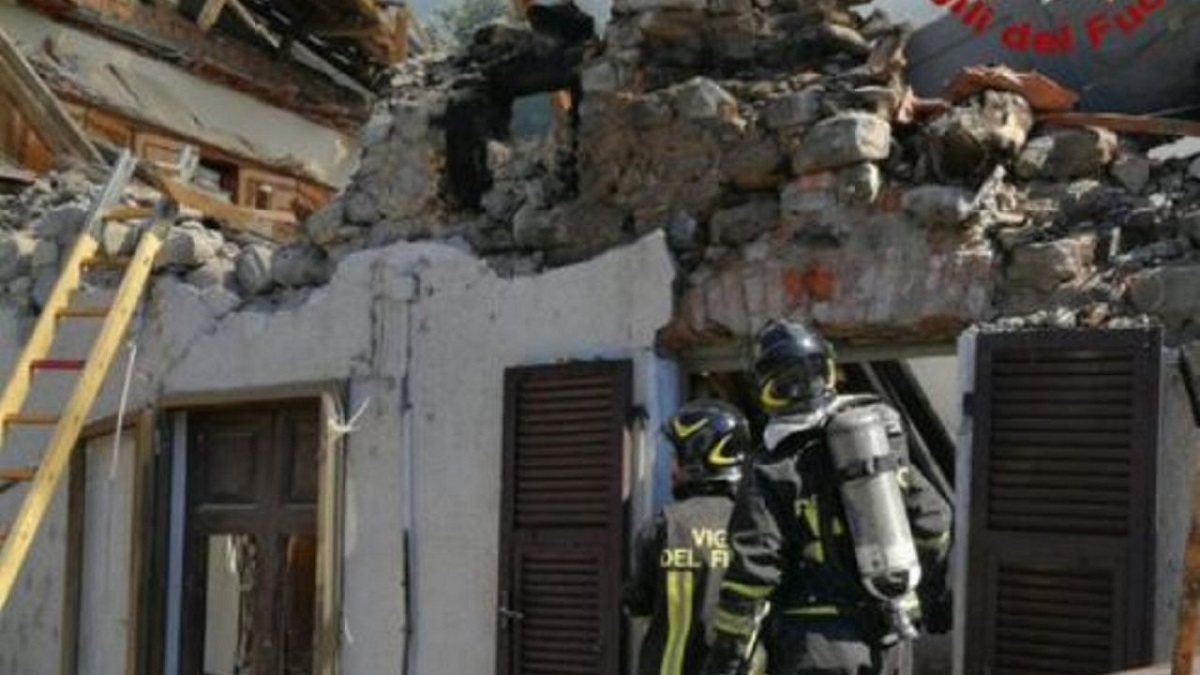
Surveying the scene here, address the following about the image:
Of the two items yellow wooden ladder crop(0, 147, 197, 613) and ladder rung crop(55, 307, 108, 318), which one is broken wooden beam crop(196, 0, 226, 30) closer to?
yellow wooden ladder crop(0, 147, 197, 613)

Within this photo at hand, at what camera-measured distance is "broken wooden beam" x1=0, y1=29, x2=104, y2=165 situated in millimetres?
10391

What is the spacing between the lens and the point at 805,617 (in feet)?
15.8

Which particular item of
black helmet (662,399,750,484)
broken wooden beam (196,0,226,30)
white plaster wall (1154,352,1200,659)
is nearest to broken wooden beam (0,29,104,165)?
broken wooden beam (196,0,226,30)

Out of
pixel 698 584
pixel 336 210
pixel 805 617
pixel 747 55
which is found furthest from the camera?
pixel 336 210

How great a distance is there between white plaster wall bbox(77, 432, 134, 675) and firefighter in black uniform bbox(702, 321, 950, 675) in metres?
3.75

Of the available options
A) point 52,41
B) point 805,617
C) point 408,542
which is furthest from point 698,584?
point 52,41

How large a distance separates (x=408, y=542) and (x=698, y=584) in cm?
180

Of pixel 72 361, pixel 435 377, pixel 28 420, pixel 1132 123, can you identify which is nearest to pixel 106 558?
pixel 72 361

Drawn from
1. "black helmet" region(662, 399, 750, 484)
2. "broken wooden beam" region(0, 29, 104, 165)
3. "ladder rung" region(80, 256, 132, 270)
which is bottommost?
"black helmet" region(662, 399, 750, 484)

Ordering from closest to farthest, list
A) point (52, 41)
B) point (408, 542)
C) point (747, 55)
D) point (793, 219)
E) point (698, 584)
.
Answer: point (698, 584) → point (793, 219) → point (747, 55) → point (408, 542) → point (52, 41)

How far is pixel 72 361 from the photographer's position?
8.09m

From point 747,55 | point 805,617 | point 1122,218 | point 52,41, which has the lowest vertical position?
point 805,617

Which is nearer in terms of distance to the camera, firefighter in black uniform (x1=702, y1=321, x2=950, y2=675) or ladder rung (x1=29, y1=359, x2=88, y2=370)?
firefighter in black uniform (x1=702, y1=321, x2=950, y2=675)

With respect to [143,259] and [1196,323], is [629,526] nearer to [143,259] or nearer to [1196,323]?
[1196,323]
